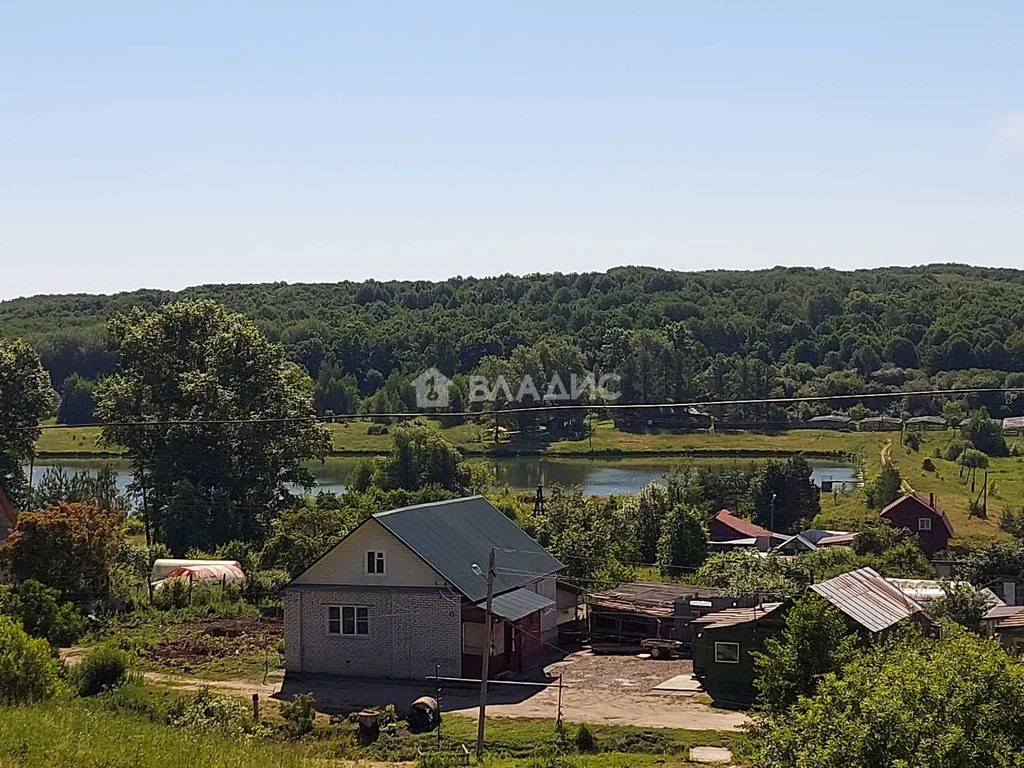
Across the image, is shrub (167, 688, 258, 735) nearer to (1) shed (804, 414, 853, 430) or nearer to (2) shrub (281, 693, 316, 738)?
(2) shrub (281, 693, 316, 738)

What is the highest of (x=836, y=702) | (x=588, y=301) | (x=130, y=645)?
(x=588, y=301)

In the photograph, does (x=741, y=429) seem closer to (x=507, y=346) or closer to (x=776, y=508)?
(x=776, y=508)

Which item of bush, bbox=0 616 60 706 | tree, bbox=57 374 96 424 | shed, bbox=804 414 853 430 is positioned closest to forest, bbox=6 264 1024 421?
tree, bbox=57 374 96 424

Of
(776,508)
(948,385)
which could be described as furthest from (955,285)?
(776,508)

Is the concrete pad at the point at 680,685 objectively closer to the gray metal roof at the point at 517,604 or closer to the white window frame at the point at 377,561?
the gray metal roof at the point at 517,604

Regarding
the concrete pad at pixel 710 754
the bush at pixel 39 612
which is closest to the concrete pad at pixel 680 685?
the concrete pad at pixel 710 754
